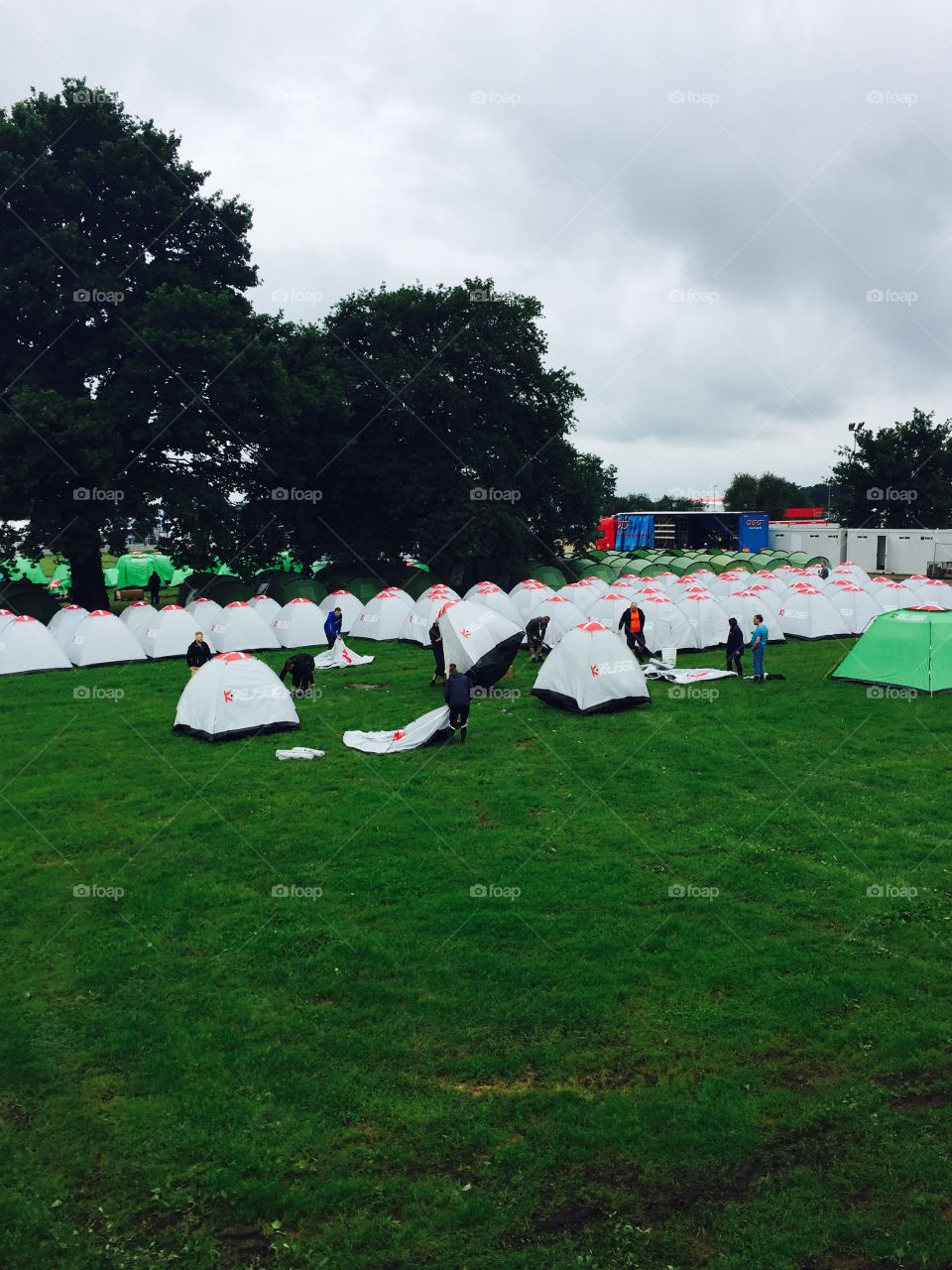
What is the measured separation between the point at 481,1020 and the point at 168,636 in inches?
792

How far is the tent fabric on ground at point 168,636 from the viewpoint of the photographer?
2511 cm

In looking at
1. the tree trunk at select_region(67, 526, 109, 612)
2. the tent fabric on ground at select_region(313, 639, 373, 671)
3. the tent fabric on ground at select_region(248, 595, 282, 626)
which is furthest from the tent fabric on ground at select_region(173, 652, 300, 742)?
the tree trunk at select_region(67, 526, 109, 612)

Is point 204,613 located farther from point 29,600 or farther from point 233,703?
point 233,703

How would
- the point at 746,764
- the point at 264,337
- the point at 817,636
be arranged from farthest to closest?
the point at 264,337, the point at 817,636, the point at 746,764

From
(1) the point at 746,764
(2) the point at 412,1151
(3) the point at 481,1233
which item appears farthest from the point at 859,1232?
(1) the point at 746,764

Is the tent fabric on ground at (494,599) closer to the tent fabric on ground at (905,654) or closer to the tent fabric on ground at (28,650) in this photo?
the tent fabric on ground at (905,654)

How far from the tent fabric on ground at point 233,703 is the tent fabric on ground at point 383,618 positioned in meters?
10.9

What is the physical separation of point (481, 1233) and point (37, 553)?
1073 inches

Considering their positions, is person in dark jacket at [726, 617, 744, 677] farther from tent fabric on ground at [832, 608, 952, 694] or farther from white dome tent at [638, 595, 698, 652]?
white dome tent at [638, 595, 698, 652]

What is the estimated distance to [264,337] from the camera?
102ft

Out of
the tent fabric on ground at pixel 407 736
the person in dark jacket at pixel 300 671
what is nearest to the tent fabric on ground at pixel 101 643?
the person in dark jacket at pixel 300 671

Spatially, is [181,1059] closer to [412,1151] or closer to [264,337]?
[412,1151]

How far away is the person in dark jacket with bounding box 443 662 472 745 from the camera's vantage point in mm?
15570

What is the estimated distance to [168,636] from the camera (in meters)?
25.2
